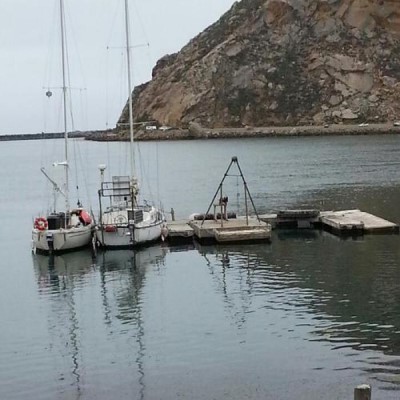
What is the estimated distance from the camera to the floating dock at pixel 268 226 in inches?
1443

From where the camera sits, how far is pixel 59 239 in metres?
36.0

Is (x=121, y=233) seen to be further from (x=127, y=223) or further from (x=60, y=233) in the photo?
(x=60, y=233)

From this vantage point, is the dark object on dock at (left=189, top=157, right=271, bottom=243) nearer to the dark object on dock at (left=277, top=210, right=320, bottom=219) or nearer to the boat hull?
the dark object on dock at (left=277, top=210, right=320, bottom=219)

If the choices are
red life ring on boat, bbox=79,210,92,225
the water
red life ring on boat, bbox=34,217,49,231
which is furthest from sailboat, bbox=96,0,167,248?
red life ring on boat, bbox=34,217,49,231

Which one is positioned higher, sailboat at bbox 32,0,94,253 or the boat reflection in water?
sailboat at bbox 32,0,94,253

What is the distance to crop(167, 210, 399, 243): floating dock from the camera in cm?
3666

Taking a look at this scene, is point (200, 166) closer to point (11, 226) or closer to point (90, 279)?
point (11, 226)

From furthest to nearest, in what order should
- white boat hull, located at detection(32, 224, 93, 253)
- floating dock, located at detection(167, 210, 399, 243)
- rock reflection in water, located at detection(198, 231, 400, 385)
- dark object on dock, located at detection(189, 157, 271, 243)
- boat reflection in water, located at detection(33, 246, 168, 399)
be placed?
floating dock, located at detection(167, 210, 399, 243) < dark object on dock, located at detection(189, 157, 271, 243) < white boat hull, located at detection(32, 224, 93, 253) < rock reflection in water, located at detection(198, 231, 400, 385) < boat reflection in water, located at detection(33, 246, 168, 399)

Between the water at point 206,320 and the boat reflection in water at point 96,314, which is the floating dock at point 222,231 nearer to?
the water at point 206,320

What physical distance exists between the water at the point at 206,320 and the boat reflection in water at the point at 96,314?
0.18ft

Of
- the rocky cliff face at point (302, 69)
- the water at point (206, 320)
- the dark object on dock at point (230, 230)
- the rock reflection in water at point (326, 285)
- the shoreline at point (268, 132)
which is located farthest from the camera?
the rocky cliff face at point (302, 69)

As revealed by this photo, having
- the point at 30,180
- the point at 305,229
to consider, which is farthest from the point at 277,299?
the point at 30,180

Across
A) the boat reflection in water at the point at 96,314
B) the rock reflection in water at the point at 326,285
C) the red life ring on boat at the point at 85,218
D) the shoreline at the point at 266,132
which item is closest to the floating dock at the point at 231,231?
the rock reflection in water at the point at 326,285

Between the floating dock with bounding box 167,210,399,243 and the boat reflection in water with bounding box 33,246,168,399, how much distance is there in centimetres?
219
